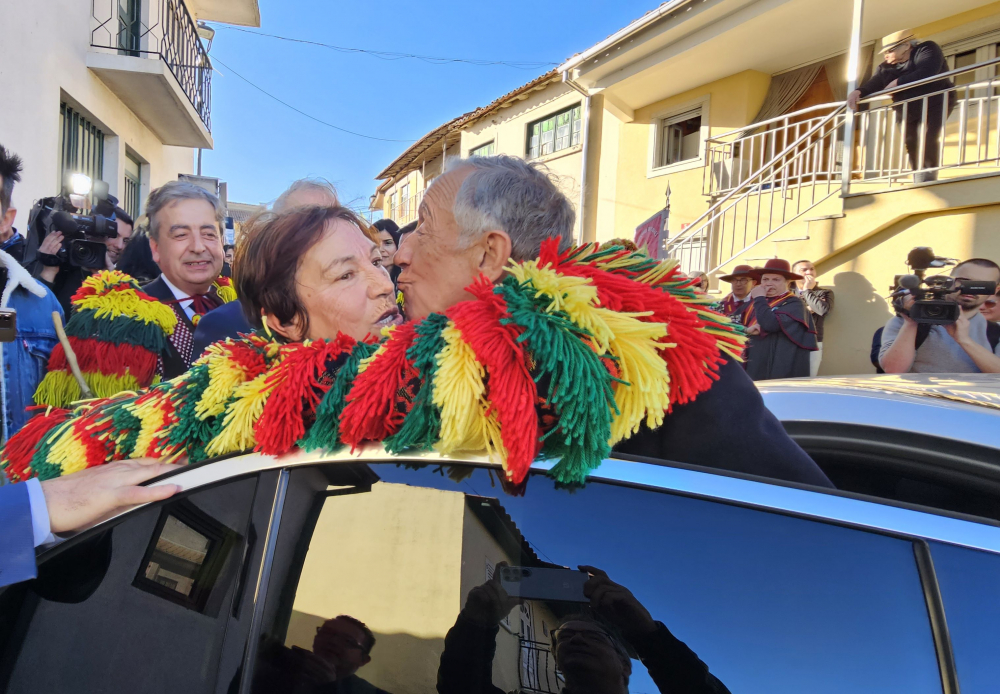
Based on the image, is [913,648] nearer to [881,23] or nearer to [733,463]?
[733,463]

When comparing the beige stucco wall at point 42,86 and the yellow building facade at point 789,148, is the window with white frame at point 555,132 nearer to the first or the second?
the yellow building facade at point 789,148

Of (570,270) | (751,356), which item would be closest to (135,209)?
(751,356)

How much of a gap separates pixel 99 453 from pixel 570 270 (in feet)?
3.85

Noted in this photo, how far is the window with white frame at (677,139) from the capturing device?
12.2 metres

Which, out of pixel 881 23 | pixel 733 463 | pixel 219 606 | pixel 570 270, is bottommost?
pixel 219 606

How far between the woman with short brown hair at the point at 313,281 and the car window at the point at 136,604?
584 mm

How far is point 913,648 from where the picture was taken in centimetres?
84

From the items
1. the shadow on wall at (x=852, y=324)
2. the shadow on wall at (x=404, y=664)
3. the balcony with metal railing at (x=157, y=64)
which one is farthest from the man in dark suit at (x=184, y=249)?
the shadow on wall at (x=852, y=324)

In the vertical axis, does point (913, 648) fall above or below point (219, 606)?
above

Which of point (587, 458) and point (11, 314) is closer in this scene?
point (587, 458)

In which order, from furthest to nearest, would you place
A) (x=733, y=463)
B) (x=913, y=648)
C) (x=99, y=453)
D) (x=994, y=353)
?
(x=994, y=353)
(x=99, y=453)
(x=733, y=463)
(x=913, y=648)

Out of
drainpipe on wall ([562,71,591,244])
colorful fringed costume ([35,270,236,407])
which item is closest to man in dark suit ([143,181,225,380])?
colorful fringed costume ([35,270,236,407])

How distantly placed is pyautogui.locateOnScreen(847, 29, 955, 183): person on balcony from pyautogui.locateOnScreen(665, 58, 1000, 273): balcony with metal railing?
0.01m

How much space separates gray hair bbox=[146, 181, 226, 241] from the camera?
2.86 metres
